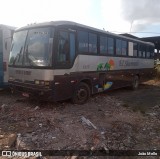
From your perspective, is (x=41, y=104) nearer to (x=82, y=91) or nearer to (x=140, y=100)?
(x=82, y=91)

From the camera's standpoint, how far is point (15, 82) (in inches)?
372

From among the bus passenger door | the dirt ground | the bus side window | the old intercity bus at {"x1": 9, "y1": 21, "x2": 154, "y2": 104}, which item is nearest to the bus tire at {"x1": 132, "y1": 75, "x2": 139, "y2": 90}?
the old intercity bus at {"x1": 9, "y1": 21, "x2": 154, "y2": 104}

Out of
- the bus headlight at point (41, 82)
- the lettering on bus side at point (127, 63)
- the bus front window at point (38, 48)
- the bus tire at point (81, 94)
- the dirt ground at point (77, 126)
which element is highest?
the bus front window at point (38, 48)

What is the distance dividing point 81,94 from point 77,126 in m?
3.03

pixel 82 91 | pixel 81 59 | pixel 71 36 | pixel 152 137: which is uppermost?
pixel 71 36

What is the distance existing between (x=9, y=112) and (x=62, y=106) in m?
1.95

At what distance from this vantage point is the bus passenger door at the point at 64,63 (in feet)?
27.9

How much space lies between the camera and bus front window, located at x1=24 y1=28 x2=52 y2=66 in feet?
27.2

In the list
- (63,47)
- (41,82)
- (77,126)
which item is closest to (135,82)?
(63,47)

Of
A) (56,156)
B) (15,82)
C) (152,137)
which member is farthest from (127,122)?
(15,82)

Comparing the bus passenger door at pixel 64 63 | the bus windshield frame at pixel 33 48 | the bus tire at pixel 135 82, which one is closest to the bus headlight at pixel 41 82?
the bus passenger door at pixel 64 63

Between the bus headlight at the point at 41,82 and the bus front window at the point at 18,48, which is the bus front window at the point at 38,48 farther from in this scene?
the bus headlight at the point at 41,82

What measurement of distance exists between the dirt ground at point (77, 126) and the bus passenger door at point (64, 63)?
24.3 inches

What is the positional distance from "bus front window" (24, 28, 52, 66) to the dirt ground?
1.67 metres
